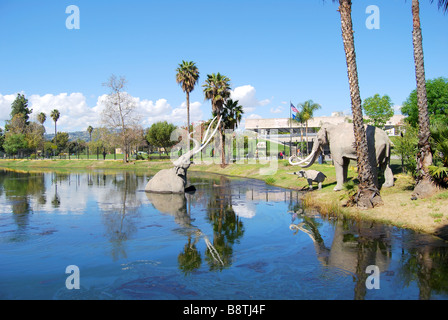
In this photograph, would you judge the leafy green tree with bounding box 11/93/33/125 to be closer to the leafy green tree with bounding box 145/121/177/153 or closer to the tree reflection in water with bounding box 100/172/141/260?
the leafy green tree with bounding box 145/121/177/153

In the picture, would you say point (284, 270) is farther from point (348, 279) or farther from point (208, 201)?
point (208, 201)

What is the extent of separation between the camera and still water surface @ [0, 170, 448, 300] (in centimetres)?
741

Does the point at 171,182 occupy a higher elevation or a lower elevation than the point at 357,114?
lower

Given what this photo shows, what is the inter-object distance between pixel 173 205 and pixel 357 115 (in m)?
9.13

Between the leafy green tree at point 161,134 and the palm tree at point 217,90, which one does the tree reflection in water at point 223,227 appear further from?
the leafy green tree at point 161,134

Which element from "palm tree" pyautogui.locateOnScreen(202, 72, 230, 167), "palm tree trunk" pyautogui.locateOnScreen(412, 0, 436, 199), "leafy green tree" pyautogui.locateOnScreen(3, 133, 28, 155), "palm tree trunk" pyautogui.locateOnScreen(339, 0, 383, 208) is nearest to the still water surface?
"palm tree trunk" pyautogui.locateOnScreen(339, 0, 383, 208)

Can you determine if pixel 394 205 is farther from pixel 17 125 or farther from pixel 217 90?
pixel 17 125

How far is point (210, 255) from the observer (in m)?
9.72

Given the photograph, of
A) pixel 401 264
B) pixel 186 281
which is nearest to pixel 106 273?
pixel 186 281

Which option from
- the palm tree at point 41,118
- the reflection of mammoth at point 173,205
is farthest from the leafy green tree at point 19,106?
the reflection of mammoth at point 173,205

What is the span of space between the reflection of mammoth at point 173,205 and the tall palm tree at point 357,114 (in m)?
6.88

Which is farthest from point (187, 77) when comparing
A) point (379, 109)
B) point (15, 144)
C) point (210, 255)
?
point (15, 144)

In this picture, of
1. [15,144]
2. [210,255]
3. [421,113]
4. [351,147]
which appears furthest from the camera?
[15,144]

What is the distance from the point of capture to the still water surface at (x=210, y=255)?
24.3 feet
